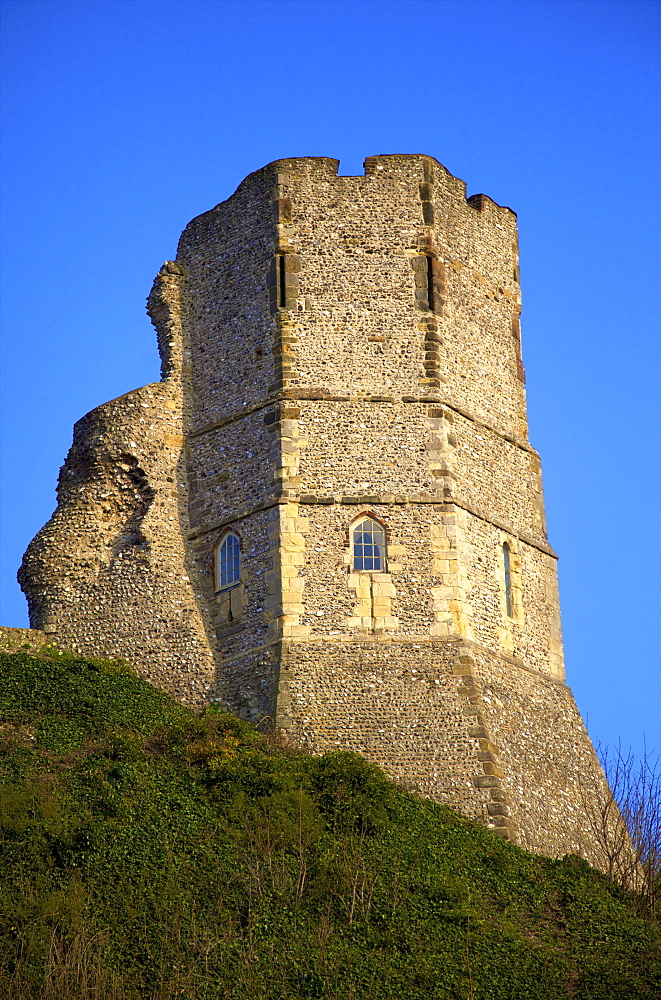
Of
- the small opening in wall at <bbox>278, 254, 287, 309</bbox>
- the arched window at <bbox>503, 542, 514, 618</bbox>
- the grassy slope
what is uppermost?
the small opening in wall at <bbox>278, 254, 287, 309</bbox>

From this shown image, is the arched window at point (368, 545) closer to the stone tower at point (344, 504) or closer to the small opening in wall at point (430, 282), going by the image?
the stone tower at point (344, 504)

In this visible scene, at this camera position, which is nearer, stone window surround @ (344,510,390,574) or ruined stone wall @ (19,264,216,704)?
stone window surround @ (344,510,390,574)

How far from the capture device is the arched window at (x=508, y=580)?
3819 cm

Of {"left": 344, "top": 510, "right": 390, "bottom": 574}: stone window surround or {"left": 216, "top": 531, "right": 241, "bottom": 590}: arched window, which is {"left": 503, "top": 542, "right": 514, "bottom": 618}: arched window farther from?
{"left": 216, "top": 531, "right": 241, "bottom": 590}: arched window

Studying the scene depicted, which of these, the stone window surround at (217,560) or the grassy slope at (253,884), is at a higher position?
the stone window surround at (217,560)

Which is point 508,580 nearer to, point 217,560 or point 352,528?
point 352,528

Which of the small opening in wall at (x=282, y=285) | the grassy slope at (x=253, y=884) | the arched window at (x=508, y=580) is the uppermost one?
the small opening in wall at (x=282, y=285)


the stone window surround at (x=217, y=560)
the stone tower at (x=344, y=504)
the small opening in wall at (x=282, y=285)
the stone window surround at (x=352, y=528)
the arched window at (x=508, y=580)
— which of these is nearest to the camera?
the stone tower at (x=344, y=504)

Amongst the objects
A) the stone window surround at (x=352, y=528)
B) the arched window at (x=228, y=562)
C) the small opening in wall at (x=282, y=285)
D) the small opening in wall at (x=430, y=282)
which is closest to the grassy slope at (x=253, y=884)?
the arched window at (x=228, y=562)

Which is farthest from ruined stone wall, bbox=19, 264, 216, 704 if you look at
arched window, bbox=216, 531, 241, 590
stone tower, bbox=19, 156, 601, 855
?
arched window, bbox=216, 531, 241, 590

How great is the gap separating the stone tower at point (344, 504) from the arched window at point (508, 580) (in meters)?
0.07

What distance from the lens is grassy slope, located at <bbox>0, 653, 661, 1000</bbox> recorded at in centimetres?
2895

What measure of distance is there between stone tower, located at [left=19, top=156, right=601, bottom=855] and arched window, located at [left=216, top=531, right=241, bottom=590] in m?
0.04

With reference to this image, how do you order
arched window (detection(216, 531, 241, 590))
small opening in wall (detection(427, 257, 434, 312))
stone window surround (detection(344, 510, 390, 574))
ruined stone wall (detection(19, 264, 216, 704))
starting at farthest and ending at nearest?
small opening in wall (detection(427, 257, 434, 312))
ruined stone wall (detection(19, 264, 216, 704))
arched window (detection(216, 531, 241, 590))
stone window surround (detection(344, 510, 390, 574))
